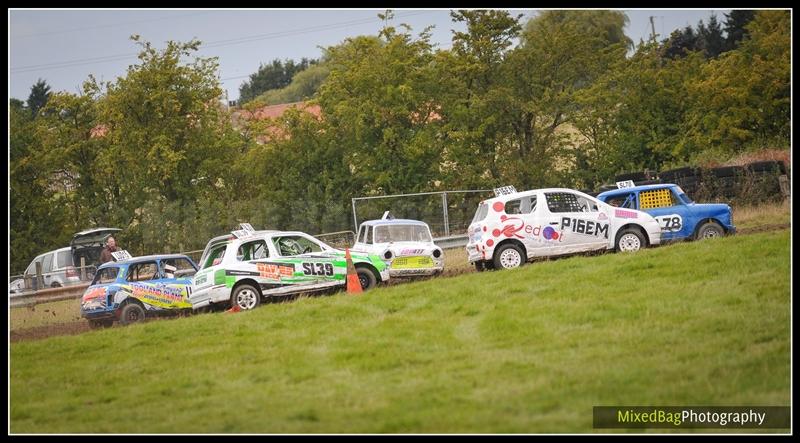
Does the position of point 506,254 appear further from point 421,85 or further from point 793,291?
point 421,85

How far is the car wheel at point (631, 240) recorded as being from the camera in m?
22.6

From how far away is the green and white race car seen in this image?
68.5ft

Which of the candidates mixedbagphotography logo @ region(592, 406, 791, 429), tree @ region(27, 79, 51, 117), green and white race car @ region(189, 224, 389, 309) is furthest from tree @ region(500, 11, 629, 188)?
tree @ region(27, 79, 51, 117)

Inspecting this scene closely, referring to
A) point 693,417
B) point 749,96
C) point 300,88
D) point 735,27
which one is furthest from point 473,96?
point 300,88

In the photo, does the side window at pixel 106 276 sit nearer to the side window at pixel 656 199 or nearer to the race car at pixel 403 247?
the race car at pixel 403 247

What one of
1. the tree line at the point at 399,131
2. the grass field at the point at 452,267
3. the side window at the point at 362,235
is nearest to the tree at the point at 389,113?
the tree line at the point at 399,131

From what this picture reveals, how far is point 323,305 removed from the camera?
60.8ft

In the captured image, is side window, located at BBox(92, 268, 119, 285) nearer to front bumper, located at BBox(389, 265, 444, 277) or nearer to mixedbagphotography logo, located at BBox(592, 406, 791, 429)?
front bumper, located at BBox(389, 265, 444, 277)

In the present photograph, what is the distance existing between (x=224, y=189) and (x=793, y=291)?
29.9 m

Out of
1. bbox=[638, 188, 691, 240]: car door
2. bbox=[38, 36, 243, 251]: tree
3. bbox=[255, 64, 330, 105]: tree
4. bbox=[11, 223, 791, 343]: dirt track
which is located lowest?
bbox=[11, 223, 791, 343]: dirt track

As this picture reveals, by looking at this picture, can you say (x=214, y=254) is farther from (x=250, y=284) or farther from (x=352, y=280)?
(x=352, y=280)

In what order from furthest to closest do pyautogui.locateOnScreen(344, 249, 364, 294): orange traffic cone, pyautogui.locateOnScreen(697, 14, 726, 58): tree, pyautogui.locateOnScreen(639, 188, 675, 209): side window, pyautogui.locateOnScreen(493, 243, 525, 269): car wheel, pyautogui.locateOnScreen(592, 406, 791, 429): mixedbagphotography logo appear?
pyautogui.locateOnScreen(697, 14, 726, 58): tree < pyautogui.locateOnScreen(639, 188, 675, 209): side window < pyautogui.locateOnScreen(493, 243, 525, 269): car wheel < pyautogui.locateOnScreen(344, 249, 364, 294): orange traffic cone < pyautogui.locateOnScreen(592, 406, 791, 429): mixedbagphotography logo

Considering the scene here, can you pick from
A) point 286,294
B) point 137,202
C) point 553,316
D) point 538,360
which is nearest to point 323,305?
point 286,294

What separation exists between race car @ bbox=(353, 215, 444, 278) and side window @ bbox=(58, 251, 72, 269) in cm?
1499
